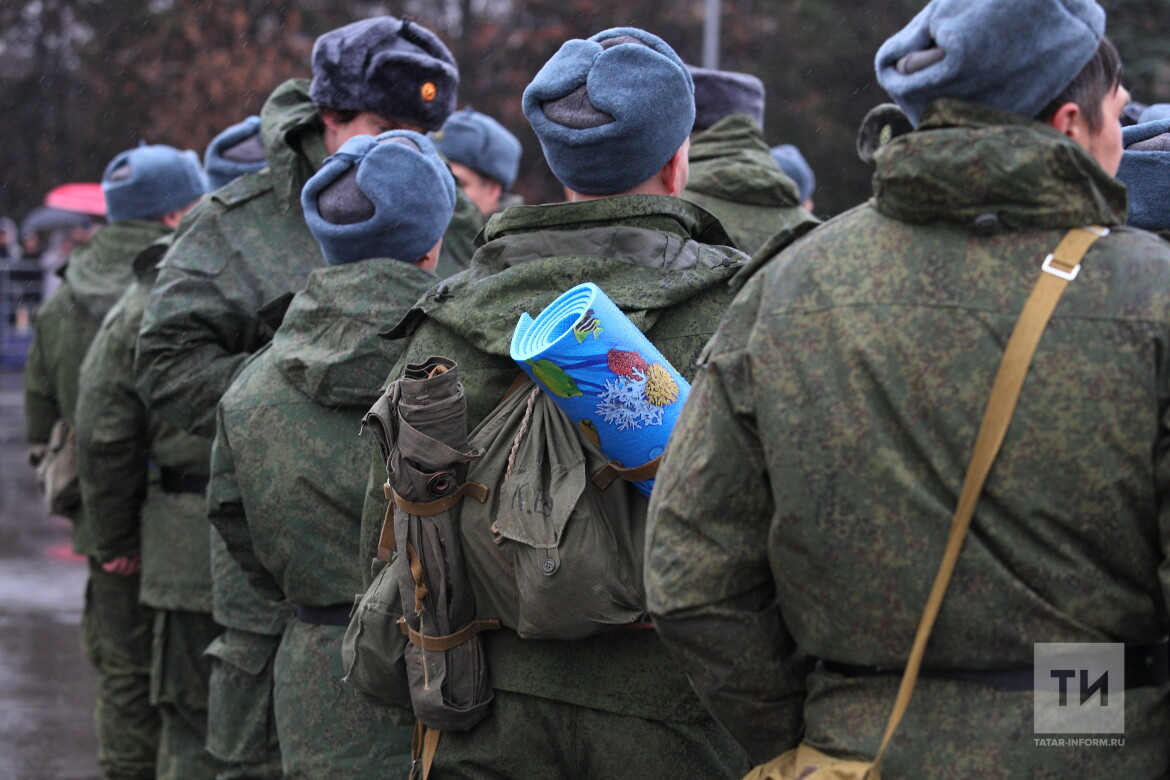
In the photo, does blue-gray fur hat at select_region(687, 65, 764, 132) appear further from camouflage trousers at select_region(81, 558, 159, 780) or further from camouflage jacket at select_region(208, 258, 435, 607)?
camouflage trousers at select_region(81, 558, 159, 780)

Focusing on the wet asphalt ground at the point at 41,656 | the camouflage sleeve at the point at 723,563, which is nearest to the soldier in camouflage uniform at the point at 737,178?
the camouflage sleeve at the point at 723,563

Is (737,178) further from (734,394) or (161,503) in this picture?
(734,394)

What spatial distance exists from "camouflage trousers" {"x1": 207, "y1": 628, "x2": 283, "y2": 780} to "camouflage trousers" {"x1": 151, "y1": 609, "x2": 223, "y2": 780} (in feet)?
2.67

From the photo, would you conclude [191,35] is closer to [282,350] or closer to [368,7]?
[368,7]

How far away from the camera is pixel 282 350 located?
3.57 m

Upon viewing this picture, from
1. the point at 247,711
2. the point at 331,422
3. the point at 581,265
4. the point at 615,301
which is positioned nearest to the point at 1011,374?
the point at 615,301

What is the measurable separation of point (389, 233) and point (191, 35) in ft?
68.8

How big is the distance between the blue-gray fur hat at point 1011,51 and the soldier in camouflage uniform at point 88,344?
14.7ft

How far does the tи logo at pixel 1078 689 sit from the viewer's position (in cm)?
201

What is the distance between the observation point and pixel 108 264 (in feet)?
21.1

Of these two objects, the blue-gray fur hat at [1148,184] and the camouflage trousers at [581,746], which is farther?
the blue-gray fur hat at [1148,184]

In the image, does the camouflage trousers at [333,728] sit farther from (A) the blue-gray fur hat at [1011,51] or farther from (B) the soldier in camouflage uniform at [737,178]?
(B) the soldier in camouflage uniform at [737,178]

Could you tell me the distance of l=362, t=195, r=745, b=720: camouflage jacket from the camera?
9.07 ft

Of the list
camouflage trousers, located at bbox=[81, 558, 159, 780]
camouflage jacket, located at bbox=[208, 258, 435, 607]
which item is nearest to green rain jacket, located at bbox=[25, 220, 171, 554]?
camouflage trousers, located at bbox=[81, 558, 159, 780]
